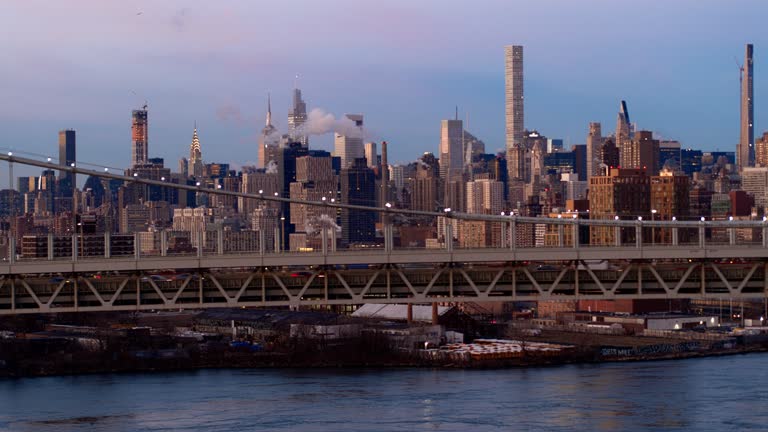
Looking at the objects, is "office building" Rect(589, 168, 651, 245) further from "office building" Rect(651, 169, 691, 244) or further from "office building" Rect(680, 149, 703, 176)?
"office building" Rect(680, 149, 703, 176)

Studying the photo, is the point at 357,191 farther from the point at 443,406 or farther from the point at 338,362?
the point at 443,406

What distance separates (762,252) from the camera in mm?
21219

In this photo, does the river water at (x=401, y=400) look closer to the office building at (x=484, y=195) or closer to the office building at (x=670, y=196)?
the office building at (x=670, y=196)

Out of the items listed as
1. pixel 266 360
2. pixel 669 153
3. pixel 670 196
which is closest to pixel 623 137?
pixel 669 153

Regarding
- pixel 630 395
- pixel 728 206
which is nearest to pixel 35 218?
pixel 728 206

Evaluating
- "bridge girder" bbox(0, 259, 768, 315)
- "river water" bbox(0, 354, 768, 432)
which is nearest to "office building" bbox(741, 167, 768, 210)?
"river water" bbox(0, 354, 768, 432)

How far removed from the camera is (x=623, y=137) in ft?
Result: 398

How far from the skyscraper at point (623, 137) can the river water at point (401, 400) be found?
229 feet

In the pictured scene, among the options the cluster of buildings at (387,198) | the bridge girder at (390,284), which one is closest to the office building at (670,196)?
the cluster of buildings at (387,198)

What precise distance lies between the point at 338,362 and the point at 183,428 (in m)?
11.8

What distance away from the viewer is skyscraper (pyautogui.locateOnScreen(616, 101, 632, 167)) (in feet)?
339

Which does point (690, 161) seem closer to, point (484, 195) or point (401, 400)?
point (484, 195)

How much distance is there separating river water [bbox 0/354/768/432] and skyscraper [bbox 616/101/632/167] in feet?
229

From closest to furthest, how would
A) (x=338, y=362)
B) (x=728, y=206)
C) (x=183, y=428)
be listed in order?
(x=183, y=428) → (x=338, y=362) → (x=728, y=206)
